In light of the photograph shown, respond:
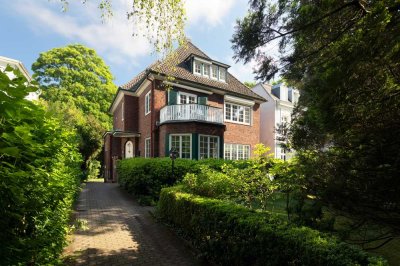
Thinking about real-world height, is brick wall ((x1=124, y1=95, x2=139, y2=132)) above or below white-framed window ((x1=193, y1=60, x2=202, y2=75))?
below

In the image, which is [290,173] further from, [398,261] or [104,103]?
[104,103]

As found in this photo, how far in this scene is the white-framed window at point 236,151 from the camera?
2000 cm

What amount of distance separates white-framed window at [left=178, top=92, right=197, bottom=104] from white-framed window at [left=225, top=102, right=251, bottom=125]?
3.25 m

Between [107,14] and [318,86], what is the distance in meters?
4.78

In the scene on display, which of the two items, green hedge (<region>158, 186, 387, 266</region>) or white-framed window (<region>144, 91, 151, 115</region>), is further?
white-framed window (<region>144, 91, 151, 115</region>)

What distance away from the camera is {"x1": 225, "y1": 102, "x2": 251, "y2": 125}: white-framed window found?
20.8m

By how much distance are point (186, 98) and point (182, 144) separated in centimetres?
345

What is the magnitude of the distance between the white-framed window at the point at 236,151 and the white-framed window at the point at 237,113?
1964 mm

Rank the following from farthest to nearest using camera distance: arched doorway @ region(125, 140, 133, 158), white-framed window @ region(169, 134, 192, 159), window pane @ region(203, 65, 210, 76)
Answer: arched doorway @ region(125, 140, 133, 158) < window pane @ region(203, 65, 210, 76) < white-framed window @ region(169, 134, 192, 159)

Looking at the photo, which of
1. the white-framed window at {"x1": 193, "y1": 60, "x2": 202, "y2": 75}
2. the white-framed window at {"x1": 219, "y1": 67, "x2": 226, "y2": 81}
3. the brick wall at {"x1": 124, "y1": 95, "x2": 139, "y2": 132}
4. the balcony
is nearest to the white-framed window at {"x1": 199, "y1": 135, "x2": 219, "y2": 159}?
the balcony

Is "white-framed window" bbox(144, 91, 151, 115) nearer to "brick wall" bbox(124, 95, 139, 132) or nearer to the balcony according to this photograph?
the balcony

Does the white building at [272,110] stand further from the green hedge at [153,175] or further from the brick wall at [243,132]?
the green hedge at [153,175]

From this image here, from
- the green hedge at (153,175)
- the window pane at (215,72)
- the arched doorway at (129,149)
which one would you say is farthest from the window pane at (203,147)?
the arched doorway at (129,149)

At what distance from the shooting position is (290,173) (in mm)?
6031
